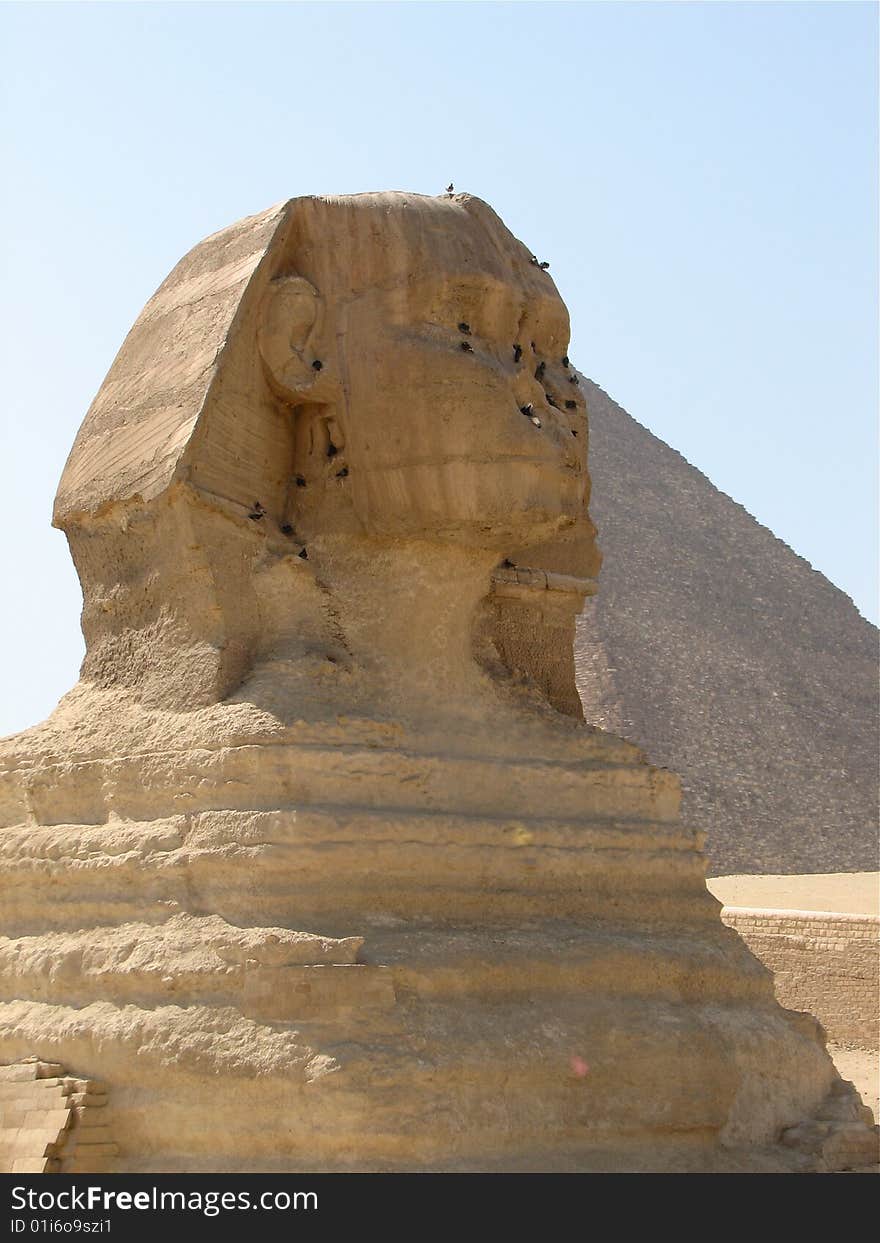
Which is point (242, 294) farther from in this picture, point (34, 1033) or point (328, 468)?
point (34, 1033)

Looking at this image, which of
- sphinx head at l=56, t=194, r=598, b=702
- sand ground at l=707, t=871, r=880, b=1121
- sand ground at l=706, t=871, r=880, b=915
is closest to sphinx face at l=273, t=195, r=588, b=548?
sphinx head at l=56, t=194, r=598, b=702

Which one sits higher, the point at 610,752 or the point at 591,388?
the point at 591,388

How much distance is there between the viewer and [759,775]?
84.2 meters

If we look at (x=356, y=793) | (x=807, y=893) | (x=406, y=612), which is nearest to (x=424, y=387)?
(x=406, y=612)

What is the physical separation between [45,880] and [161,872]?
1.66ft

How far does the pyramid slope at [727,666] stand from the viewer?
81.2 m

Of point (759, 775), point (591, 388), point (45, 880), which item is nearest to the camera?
point (45, 880)

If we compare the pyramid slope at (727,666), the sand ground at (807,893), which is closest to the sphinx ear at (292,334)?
the sand ground at (807,893)

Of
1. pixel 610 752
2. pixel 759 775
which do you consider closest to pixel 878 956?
pixel 610 752

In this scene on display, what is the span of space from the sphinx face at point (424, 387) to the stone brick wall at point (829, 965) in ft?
36.5

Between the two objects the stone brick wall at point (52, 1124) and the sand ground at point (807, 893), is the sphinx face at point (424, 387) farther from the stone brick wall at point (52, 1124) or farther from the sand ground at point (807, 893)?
the sand ground at point (807, 893)

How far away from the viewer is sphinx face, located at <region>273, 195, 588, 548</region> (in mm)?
6543

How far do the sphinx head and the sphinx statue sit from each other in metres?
0.01
